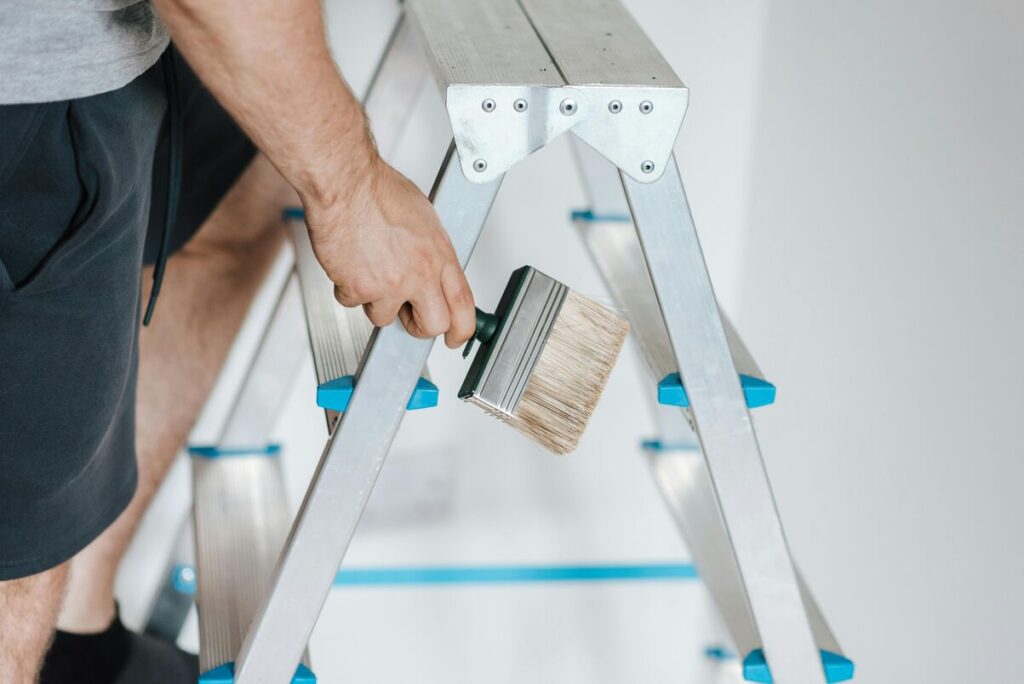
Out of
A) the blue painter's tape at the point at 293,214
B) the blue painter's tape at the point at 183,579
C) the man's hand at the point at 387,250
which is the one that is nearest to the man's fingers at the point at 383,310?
Result: the man's hand at the point at 387,250

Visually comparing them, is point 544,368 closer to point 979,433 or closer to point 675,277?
point 675,277

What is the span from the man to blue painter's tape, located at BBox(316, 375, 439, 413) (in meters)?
0.04

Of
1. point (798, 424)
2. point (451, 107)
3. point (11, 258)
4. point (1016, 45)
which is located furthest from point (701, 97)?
point (11, 258)

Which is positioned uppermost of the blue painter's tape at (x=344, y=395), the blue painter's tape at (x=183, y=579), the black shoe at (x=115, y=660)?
the blue painter's tape at (x=344, y=395)

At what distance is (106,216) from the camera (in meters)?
0.77

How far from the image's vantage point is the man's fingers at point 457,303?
2.45 ft

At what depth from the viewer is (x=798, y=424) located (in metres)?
1.37

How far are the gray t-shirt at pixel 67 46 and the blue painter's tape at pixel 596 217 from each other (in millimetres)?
675

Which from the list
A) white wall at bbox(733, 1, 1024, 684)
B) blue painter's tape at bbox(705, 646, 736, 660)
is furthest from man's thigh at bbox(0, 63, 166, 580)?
blue painter's tape at bbox(705, 646, 736, 660)

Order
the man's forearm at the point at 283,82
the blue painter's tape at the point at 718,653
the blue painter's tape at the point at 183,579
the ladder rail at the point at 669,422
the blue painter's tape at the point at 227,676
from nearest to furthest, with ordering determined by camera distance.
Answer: the man's forearm at the point at 283,82
the blue painter's tape at the point at 227,676
the ladder rail at the point at 669,422
the blue painter's tape at the point at 183,579
the blue painter's tape at the point at 718,653

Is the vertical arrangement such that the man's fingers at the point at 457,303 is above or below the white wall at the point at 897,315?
below

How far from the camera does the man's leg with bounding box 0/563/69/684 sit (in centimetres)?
84

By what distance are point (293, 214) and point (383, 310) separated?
21.3 inches

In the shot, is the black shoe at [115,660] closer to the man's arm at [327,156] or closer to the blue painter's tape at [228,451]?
the blue painter's tape at [228,451]
